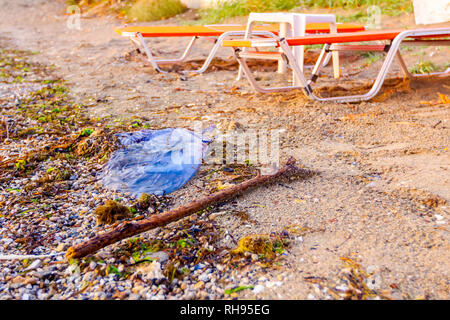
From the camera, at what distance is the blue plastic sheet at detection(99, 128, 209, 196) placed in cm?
231

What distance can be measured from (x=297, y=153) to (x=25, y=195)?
1.67m

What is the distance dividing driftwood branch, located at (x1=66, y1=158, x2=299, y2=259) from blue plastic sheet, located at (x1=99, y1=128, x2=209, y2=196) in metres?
0.36

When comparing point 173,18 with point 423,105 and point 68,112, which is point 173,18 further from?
point 423,105

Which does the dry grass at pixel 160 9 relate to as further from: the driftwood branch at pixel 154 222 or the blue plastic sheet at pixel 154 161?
the driftwood branch at pixel 154 222

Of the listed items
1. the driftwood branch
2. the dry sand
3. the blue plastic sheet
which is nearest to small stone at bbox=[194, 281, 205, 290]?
the dry sand

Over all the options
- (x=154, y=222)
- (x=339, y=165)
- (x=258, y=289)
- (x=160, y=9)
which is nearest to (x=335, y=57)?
(x=339, y=165)

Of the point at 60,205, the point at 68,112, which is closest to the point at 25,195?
the point at 60,205

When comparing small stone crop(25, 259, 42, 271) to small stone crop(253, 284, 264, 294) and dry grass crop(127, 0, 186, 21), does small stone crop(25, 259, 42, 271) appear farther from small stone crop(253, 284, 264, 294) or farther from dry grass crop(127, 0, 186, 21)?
dry grass crop(127, 0, 186, 21)

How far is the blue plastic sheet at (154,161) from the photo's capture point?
2312mm

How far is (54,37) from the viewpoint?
9.23m

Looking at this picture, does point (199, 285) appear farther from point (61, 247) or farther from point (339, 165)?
point (339, 165)

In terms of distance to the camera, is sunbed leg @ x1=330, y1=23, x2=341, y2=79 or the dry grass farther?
the dry grass

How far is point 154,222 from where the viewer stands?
5.81 ft

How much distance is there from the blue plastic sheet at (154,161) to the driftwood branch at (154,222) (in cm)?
36
